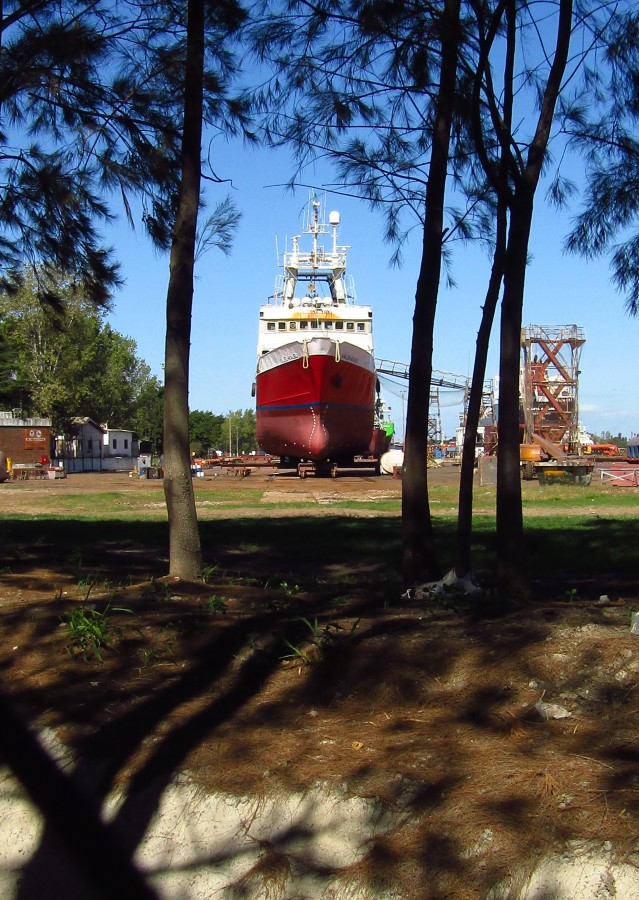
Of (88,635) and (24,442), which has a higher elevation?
(24,442)

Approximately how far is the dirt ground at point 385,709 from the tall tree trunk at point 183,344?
98 cm

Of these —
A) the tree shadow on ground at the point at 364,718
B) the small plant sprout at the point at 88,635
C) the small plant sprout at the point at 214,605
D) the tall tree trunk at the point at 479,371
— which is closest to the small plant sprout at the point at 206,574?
the tree shadow on ground at the point at 364,718

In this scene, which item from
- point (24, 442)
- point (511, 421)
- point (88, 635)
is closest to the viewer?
point (88, 635)

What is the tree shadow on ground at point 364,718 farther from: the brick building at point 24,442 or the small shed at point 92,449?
the small shed at point 92,449

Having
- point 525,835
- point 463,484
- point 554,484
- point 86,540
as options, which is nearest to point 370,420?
point 554,484

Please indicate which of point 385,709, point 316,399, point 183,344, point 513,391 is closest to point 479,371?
point 513,391

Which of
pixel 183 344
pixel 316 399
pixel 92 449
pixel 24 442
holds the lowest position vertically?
pixel 92 449

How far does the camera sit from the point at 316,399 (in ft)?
96.8

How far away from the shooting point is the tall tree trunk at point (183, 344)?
23.8ft

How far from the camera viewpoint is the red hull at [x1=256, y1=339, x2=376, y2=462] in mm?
29172

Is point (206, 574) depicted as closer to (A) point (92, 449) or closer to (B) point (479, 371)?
(B) point (479, 371)

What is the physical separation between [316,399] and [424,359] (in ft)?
72.5

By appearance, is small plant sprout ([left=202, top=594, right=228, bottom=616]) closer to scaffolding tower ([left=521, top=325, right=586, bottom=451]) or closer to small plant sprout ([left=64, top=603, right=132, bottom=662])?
small plant sprout ([left=64, top=603, right=132, bottom=662])

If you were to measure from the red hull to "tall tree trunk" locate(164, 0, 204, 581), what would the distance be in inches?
841
